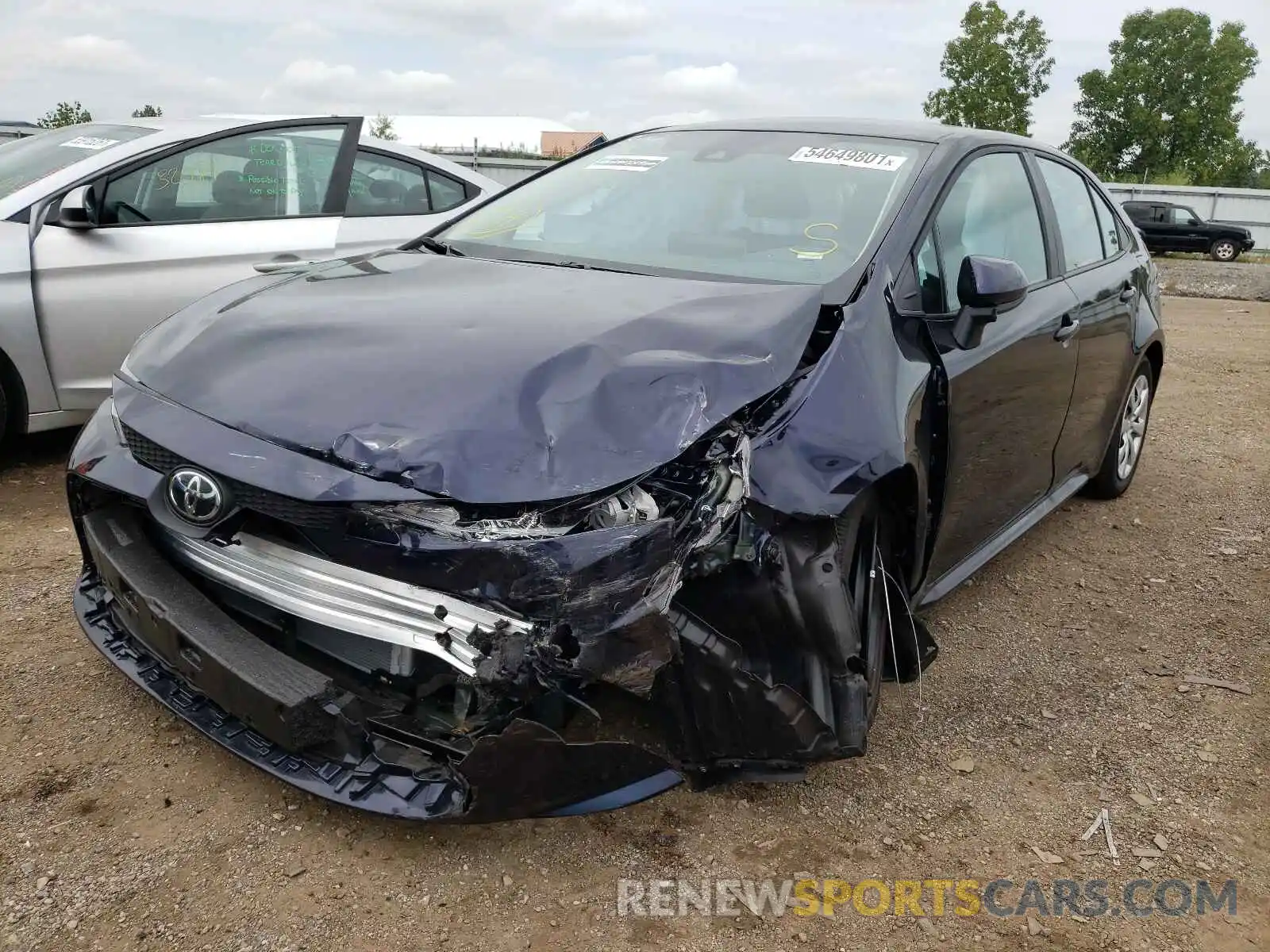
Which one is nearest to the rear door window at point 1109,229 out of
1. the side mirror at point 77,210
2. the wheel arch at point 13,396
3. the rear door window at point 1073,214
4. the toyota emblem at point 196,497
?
the rear door window at point 1073,214

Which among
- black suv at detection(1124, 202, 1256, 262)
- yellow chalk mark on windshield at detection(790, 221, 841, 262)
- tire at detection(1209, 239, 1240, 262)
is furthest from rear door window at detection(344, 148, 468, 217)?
tire at detection(1209, 239, 1240, 262)

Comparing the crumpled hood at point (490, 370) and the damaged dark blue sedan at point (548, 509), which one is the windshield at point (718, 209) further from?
the crumpled hood at point (490, 370)

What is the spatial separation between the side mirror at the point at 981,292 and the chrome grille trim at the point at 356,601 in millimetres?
1535

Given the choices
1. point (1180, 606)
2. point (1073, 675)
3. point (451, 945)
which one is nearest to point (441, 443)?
point (451, 945)

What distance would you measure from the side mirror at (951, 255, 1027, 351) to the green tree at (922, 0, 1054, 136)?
32.7m

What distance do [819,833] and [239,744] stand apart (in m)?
1.31

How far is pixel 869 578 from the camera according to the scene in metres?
2.44

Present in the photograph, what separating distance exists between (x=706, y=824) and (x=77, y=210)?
355 centimetres

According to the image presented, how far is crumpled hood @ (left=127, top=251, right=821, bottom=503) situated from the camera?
1.89 m

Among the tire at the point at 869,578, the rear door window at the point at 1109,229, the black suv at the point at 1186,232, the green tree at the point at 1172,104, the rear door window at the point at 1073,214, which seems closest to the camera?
the tire at the point at 869,578

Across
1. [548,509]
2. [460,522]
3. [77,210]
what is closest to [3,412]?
[77,210]

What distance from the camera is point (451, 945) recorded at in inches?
74.3

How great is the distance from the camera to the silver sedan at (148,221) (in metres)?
4.03

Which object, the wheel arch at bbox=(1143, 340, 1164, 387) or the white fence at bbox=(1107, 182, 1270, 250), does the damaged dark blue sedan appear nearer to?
the wheel arch at bbox=(1143, 340, 1164, 387)
